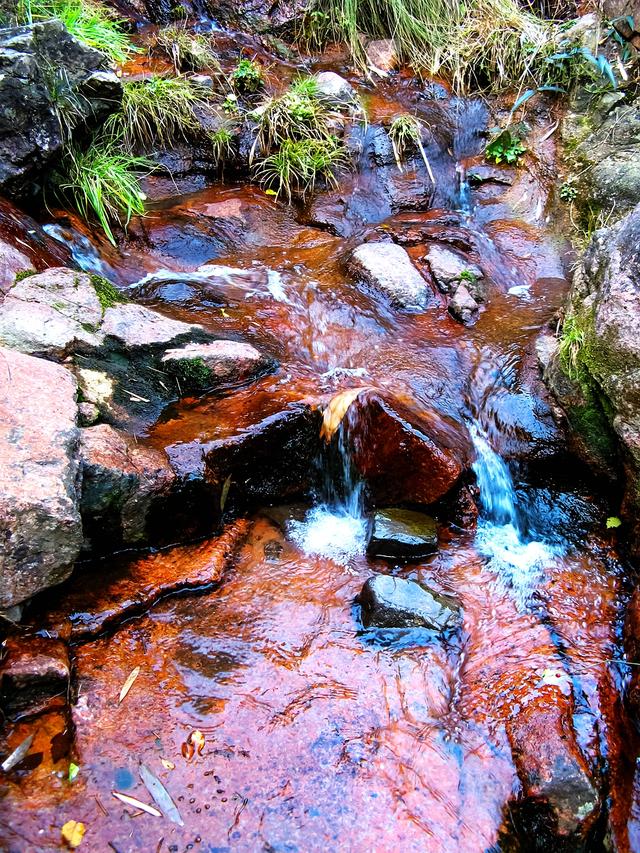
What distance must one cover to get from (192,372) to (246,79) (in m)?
4.12

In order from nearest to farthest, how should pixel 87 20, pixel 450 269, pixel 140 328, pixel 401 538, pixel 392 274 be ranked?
1. pixel 401 538
2. pixel 140 328
3. pixel 392 274
4. pixel 450 269
5. pixel 87 20

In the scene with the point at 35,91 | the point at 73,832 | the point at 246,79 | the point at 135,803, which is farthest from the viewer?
the point at 246,79

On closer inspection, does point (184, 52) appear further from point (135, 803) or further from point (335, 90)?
point (135, 803)

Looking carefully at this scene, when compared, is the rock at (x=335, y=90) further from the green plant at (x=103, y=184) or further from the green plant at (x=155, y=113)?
the green plant at (x=103, y=184)

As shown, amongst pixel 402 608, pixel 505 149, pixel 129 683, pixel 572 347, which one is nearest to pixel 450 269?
pixel 572 347

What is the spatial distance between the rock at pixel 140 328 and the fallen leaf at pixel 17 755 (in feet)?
6.85

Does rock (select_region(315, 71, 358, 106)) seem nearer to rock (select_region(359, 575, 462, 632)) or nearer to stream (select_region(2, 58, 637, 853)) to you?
stream (select_region(2, 58, 637, 853))

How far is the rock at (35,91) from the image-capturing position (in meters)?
3.93

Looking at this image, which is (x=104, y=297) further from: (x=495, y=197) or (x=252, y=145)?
(x=495, y=197)

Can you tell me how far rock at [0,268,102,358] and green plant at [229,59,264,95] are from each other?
3.45m

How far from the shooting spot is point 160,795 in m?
1.97

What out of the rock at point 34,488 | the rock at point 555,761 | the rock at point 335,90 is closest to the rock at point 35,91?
the rock at point 34,488

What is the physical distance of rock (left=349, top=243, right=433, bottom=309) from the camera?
177 inches

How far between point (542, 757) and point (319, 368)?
2.59 m
